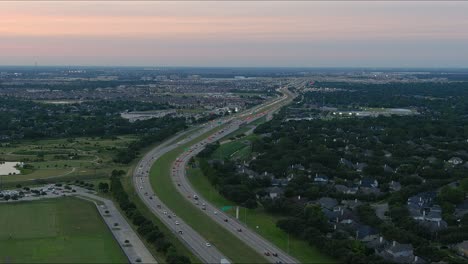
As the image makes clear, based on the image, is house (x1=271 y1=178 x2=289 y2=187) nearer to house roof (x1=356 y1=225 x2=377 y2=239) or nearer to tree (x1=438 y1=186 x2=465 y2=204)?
tree (x1=438 y1=186 x2=465 y2=204)

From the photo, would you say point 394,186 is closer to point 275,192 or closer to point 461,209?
point 461,209

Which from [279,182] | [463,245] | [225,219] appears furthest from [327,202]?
[463,245]

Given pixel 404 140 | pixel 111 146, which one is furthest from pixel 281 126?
pixel 111 146

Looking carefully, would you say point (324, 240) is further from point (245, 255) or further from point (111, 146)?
point (111, 146)

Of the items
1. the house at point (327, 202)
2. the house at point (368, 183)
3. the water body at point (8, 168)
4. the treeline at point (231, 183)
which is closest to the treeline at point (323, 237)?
the house at point (327, 202)

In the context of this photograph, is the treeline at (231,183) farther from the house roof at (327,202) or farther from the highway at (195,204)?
the house roof at (327,202)

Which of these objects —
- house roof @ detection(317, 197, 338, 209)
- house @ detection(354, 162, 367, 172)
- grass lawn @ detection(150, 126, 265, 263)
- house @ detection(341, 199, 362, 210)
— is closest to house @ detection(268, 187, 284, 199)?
house roof @ detection(317, 197, 338, 209)

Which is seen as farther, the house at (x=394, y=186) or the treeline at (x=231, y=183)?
the house at (x=394, y=186)
